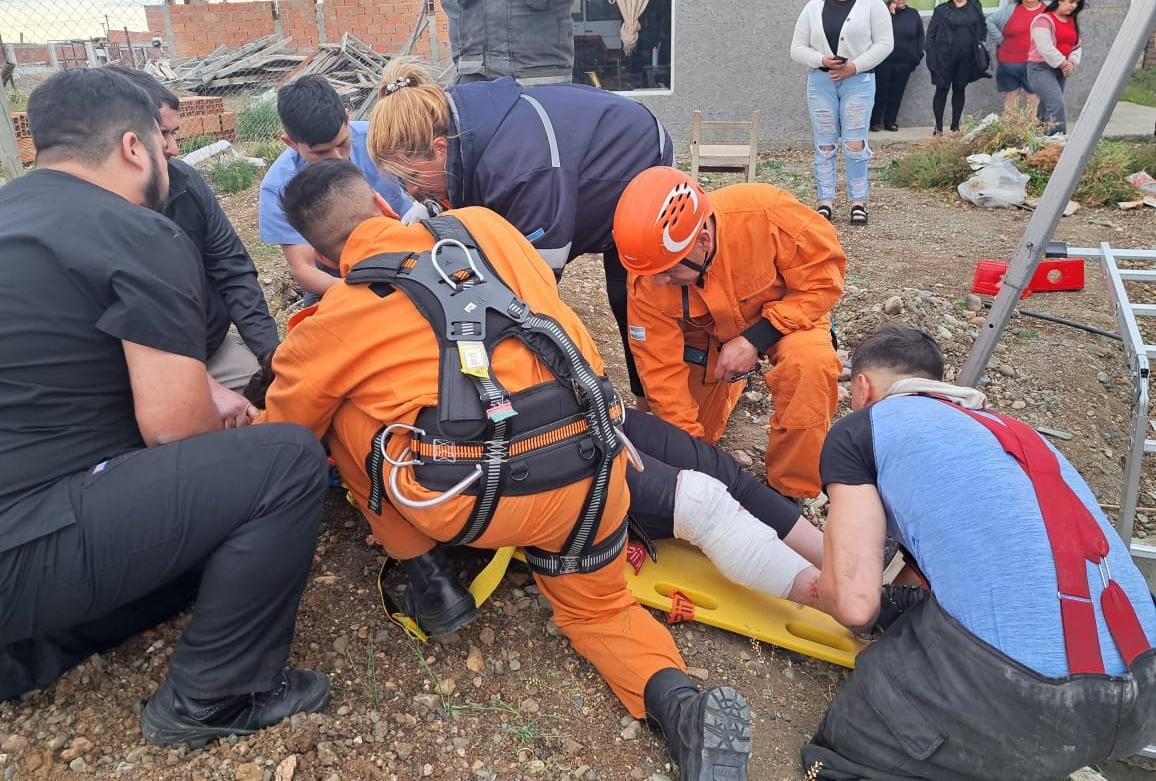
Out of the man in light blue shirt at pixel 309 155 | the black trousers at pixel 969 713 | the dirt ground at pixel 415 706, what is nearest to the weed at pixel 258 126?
the man in light blue shirt at pixel 309 155

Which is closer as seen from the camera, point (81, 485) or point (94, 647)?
point (81, 485)

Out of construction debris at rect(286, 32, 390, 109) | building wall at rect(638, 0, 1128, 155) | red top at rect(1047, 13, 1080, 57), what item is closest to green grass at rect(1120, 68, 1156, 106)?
building wall at rect(638, 0, 1128, 155)

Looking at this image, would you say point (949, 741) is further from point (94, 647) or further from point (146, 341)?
Answer: point (94, 647)

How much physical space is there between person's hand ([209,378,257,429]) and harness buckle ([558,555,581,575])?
959 millimetres

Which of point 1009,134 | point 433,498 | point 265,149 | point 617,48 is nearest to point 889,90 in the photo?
point 1009,134

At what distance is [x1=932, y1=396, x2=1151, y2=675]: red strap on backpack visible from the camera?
1.66 metres

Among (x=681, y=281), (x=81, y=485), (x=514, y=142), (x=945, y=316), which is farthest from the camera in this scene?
(x=945, y=316)

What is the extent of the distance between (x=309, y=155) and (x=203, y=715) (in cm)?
219

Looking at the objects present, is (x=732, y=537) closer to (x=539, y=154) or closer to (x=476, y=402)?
(x=476, y=402)

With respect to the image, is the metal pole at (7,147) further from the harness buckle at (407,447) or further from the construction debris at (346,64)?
the construction debris at (346,64)

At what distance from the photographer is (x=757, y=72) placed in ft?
32.7

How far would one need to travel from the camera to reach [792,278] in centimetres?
294

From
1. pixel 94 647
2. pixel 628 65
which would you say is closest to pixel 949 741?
pixel 94 647

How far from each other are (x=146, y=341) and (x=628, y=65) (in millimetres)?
9287
